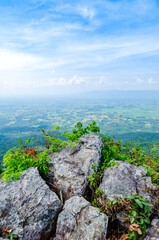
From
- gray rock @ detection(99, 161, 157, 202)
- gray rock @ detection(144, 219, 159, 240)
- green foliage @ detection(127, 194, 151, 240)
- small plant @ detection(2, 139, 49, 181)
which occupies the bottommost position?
gray rock @ detection(144, 219, 159, 240)

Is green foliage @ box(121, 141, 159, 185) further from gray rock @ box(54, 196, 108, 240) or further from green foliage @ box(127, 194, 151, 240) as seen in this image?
gray rock @ box(54, 196, 108, 240)

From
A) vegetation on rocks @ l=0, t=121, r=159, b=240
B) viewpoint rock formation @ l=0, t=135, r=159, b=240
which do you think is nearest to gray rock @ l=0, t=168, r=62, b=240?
viewpoint rock formation @ l=0, t=135, r=159, b=240

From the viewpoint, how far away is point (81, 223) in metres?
3.24

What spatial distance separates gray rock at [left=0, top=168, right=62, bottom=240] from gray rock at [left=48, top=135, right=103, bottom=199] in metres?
0.58

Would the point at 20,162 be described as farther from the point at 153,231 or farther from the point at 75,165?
the point at 153,231

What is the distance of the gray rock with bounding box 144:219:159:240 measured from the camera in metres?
2.95

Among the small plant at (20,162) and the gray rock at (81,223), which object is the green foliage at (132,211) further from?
the small plant at (20,162)

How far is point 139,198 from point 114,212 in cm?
72

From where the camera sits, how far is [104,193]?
3.75 meters

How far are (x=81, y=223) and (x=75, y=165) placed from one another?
5.97 ft

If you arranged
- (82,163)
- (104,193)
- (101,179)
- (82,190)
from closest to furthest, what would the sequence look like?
1. (104,193)
2. (82,190)
3. (101,179)
4. (82,163)

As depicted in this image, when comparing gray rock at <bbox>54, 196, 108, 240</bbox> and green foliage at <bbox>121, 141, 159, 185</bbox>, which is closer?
gray rock at <bbox>54, 196, 108, 240</bbox>

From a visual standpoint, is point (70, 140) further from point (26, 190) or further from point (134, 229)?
point (134, 229)

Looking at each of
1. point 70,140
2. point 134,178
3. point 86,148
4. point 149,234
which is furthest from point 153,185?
point 70,140
